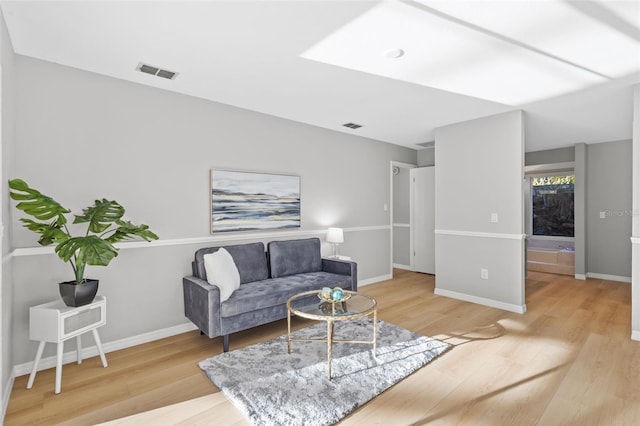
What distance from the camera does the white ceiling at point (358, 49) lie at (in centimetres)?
198

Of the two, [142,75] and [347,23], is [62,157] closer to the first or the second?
[142,75]

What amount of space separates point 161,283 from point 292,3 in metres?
2.78

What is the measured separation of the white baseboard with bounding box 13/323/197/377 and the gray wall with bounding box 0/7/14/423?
8.8 inches

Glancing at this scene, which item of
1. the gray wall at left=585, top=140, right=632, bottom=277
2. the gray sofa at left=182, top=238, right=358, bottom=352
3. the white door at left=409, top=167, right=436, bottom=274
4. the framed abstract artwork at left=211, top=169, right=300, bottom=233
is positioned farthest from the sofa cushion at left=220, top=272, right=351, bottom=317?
the gray wall at left=585, top=140, right=632, bottom=277

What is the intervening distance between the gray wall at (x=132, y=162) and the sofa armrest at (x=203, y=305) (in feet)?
0.82

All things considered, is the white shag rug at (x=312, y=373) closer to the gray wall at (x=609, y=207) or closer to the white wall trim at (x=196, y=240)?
the white wall trim at (x=196, y=240)

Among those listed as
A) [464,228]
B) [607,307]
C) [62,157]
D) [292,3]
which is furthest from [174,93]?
[607,307]

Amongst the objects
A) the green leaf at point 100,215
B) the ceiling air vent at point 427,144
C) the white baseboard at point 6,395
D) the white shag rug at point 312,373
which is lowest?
the white shag rug at point 312,373

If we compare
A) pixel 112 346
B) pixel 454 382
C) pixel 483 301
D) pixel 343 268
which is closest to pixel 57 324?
pixel 112 346

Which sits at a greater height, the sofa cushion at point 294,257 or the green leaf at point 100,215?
the green leaf at point 100,215

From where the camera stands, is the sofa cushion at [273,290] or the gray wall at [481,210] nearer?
the sofa cushion at [273,290]

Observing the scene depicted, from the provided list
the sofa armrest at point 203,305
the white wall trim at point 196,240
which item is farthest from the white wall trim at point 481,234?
the sofa armrest at point 203,305

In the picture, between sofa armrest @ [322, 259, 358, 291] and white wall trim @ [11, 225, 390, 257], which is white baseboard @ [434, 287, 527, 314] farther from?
white wall trim @ [11, 225, 390, 257]

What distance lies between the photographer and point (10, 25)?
2154 mm
